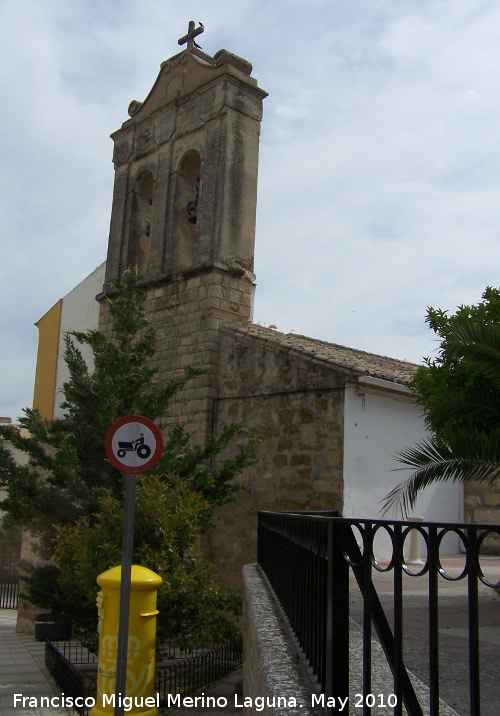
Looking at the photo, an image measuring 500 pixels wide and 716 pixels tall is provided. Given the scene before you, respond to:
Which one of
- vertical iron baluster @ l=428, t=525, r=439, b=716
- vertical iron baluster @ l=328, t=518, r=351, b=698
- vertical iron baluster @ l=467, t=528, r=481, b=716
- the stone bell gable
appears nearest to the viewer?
vertical iron baluster @ l=467, t=528, r=481, b=716

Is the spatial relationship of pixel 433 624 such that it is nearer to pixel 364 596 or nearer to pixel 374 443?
pixel 364 596

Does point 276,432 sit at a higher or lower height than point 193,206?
lower

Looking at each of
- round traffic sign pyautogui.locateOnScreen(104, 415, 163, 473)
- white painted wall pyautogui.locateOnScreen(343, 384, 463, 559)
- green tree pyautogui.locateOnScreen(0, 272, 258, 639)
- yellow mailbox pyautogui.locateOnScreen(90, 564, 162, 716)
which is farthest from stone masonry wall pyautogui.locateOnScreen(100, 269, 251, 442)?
round traffic sign pyautogui.locateOnScreen(104, 415, 163, 473)

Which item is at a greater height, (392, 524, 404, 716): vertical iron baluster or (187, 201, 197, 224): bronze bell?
(187, 201, 197, 224): bronze bell

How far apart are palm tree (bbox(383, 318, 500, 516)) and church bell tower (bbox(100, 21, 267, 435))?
16.9ft

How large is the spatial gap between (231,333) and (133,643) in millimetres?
5694

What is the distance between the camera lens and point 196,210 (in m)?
12.5

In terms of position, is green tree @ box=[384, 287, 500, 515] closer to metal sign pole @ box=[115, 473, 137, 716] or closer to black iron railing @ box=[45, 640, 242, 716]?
metal sign pole @ box=[115, 473, 137, 716]

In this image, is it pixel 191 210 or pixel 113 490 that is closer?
pixel 113 490

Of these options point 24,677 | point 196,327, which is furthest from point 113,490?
point 24,677

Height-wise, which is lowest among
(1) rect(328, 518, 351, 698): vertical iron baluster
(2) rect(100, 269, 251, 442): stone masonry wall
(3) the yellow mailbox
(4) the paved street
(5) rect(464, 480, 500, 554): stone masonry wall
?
(3) the yellow mailbox

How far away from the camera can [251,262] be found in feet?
39.5

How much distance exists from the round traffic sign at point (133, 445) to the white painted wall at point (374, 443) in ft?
14.6

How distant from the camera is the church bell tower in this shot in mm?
11711
